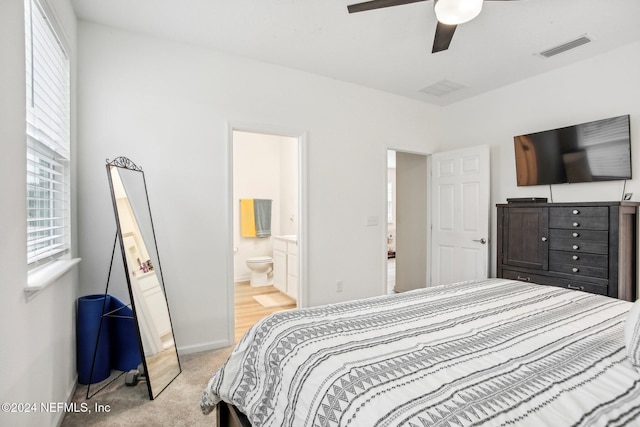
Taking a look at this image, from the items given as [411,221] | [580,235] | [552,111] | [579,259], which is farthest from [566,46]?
[411,221]

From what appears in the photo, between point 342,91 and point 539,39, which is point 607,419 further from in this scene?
point 342,91

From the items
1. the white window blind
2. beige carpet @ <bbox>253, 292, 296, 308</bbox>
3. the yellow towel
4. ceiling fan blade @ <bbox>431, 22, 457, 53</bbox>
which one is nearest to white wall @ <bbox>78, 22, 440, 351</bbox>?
the white window blind

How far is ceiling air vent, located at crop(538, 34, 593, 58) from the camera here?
266 centimetres

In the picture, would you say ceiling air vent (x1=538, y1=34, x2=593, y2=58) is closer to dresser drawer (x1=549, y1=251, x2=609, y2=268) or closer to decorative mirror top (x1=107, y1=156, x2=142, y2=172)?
dresser drawer (x1=549, y1=251, x2=609, y2=268)

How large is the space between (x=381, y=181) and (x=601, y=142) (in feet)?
6.81

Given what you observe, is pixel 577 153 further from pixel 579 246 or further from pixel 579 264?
pixel 579 264

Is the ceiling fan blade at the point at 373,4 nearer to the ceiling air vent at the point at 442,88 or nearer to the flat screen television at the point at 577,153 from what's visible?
the ceiling air vent at the point at 442,88

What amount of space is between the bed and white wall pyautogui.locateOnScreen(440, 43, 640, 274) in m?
1.84

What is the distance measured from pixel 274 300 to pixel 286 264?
511mm

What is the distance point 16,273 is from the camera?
4.09 ft

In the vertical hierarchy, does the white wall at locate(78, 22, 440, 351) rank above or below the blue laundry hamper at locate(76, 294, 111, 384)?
above

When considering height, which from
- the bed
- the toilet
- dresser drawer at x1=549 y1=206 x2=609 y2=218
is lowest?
the toilet

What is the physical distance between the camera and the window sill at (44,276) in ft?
4.42

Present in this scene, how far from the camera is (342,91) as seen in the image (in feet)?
11.8
